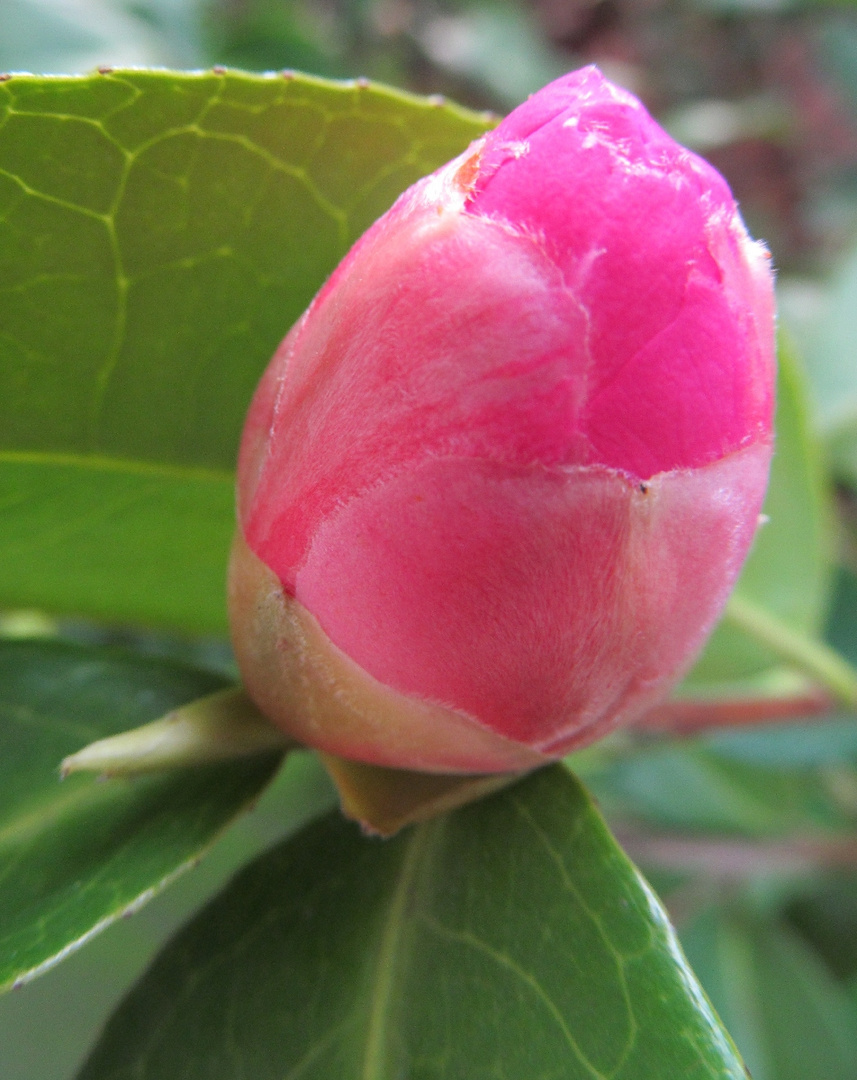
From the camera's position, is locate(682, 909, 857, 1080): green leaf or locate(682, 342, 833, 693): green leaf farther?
locate(682, 909, 857, 1080): green leaf

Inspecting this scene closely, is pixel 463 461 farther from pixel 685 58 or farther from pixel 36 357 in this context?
pixel 685 58

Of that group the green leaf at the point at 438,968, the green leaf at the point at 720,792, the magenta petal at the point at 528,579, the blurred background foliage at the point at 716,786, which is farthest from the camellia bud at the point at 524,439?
the green leaf at the point at 720,792

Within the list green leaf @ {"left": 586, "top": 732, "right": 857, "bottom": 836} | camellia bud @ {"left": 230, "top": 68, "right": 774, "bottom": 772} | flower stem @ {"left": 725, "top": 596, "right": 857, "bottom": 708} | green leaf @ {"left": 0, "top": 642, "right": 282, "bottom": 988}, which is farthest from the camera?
green leaf @ {"left": 586, "top": 732, "right": 857, "bottom": 836}

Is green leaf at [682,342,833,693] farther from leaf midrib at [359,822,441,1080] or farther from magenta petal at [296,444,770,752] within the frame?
magenta petal at [296,444,770,752]

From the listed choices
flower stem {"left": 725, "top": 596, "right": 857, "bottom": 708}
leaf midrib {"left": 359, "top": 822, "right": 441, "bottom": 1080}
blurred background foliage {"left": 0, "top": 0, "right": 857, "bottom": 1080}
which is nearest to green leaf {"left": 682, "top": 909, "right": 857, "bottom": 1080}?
blurred background foliage {"left": 0, "top": 0, "right": 857, "bottom": 1080}

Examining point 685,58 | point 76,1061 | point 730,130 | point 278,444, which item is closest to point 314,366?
point 278,444

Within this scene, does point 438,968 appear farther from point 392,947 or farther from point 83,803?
point 83,803

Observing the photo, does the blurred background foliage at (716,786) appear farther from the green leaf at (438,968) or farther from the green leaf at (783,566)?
the green leaf at (438,968)
